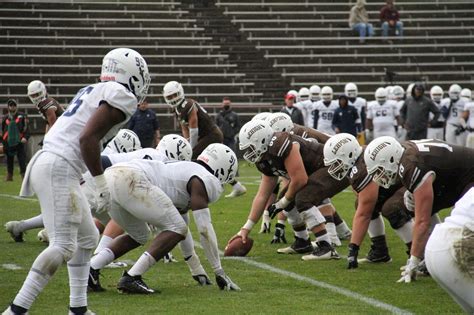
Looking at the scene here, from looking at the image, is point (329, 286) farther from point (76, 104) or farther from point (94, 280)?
point (76, 104)

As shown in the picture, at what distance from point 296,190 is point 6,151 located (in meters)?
12.1

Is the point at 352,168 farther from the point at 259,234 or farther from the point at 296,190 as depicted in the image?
the point at 259,234

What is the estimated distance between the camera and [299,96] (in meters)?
22.4

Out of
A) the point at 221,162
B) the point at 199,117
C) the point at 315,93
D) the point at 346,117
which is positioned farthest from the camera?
the point at 315,93

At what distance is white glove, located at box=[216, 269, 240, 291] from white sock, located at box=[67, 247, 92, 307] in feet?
5.00

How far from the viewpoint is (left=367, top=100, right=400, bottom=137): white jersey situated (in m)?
20.4

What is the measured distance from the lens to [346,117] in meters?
20.0

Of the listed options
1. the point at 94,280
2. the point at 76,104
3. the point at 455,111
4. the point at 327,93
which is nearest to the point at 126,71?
the point at 76,104

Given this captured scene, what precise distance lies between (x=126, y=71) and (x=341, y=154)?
3.12 metres

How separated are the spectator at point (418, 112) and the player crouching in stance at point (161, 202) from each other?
12559mm

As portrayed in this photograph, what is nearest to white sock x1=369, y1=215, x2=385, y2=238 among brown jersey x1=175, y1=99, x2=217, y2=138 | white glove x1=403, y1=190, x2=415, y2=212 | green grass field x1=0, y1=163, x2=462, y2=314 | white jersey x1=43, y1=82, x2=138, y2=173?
green grass field x1=0, y1=163, x2=462, y2=314

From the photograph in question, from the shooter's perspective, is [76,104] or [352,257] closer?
[76,104]

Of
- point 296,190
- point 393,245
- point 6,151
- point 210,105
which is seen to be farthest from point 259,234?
point 210,105

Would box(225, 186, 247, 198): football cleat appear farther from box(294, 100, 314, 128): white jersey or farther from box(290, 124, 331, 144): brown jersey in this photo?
box(290, 124, 331, 144): brown jersey
